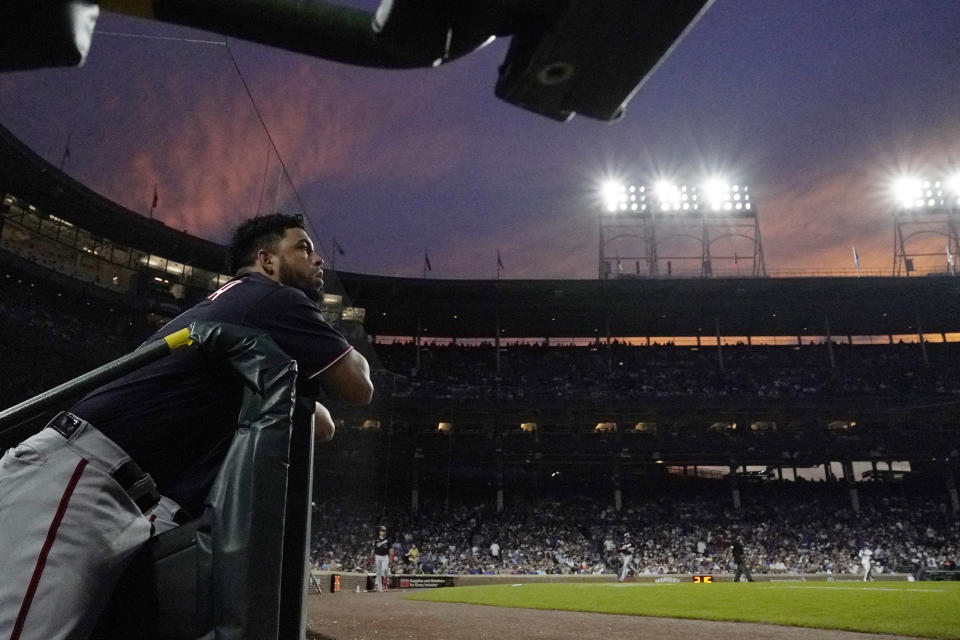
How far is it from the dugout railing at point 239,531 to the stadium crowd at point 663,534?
25.6 m

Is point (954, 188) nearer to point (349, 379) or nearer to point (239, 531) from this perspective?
point (349, 379)

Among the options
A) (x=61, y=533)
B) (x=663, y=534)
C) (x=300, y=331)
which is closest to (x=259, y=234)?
(x=300, y=331)

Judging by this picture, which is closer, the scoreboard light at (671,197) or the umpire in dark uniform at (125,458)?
the umpire in dark uniform at (125,458)

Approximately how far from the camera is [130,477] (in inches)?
63.5

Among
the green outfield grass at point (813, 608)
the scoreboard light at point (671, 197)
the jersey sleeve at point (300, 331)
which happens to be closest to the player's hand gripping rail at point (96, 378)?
the jersey sleeve at point (300, 331)

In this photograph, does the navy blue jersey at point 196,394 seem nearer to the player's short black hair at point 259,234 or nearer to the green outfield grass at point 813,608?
the player's short black hair at point 259,234

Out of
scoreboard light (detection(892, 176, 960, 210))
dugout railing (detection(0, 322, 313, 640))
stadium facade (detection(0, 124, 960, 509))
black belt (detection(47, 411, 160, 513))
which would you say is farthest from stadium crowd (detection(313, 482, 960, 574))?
dugout railing (detection(0, 322, 313, 640))

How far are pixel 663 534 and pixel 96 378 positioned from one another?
32280 millimetres

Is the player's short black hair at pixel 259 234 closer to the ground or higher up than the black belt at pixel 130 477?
higher up

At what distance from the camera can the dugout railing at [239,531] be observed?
50.1 inches

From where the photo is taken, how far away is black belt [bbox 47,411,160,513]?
1.59m

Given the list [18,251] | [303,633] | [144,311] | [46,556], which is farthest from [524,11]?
[144,311]

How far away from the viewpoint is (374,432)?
3105 cm

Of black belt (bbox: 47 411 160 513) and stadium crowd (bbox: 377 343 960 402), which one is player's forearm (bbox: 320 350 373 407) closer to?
black belt (bbox: 47 411 160 513)
